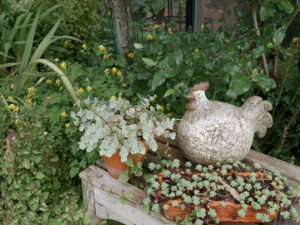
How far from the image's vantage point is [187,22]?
132 inches

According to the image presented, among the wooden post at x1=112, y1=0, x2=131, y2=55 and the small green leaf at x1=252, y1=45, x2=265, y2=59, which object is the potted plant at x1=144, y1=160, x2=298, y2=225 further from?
the wooden post at x1=112, y1=0, x2=131, y2=55

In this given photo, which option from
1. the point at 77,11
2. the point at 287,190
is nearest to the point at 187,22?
the point at 77,11

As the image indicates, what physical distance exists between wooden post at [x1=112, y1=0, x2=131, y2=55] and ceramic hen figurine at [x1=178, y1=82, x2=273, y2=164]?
0.92m

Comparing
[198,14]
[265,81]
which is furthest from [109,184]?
[198,14]

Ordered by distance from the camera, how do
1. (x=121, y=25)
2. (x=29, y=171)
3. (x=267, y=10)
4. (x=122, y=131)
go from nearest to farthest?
(x=122, y=131) → (x=267, y=10) → (x=29, y=171) → (x=121, y=25)

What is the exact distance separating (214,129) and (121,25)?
111cm

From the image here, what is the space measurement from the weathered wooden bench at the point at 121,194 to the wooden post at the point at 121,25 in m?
0.92

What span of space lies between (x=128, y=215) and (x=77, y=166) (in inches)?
28.2

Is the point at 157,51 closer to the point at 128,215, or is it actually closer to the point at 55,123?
the point at 55,123

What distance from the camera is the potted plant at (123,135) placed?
1224mm

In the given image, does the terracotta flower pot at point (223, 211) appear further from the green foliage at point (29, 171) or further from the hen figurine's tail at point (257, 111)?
the green foliage at point (29, 171)

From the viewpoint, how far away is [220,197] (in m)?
1.14

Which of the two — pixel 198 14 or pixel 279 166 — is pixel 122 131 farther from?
pixel 198 14

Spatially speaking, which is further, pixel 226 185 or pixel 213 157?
pixel 213 157
